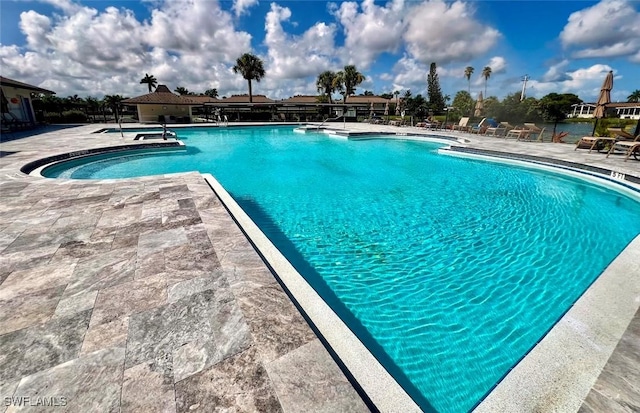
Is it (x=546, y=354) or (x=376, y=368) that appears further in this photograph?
(x=546, y=354)

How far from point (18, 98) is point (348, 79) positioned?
37033mm

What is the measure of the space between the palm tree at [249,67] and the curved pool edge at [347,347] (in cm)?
4014

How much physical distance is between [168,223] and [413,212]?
5.11m

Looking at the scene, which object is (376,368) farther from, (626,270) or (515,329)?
(626,270)

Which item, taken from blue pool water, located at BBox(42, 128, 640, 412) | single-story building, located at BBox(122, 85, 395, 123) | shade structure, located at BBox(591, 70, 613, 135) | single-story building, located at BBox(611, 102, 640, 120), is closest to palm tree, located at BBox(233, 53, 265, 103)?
single-story building, located at BBox(122, 85, 395, 123)

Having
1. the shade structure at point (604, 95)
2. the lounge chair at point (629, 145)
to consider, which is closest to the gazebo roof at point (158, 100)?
Answer: the shade structure at point (604, 95)

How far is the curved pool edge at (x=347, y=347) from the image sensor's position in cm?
193

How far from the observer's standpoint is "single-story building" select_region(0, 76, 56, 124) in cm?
1883

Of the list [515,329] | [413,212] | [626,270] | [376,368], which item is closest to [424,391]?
[376,368]

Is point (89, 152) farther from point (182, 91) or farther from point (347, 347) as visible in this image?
point (182, 91)

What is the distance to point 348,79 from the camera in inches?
1737

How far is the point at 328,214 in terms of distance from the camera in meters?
6.56

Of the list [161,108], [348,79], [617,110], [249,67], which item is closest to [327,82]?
[348,79]

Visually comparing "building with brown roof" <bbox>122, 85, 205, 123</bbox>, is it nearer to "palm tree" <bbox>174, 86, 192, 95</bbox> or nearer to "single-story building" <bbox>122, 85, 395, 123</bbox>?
"single-story building" <bbox>122, 85, 395, 123</bbox>
